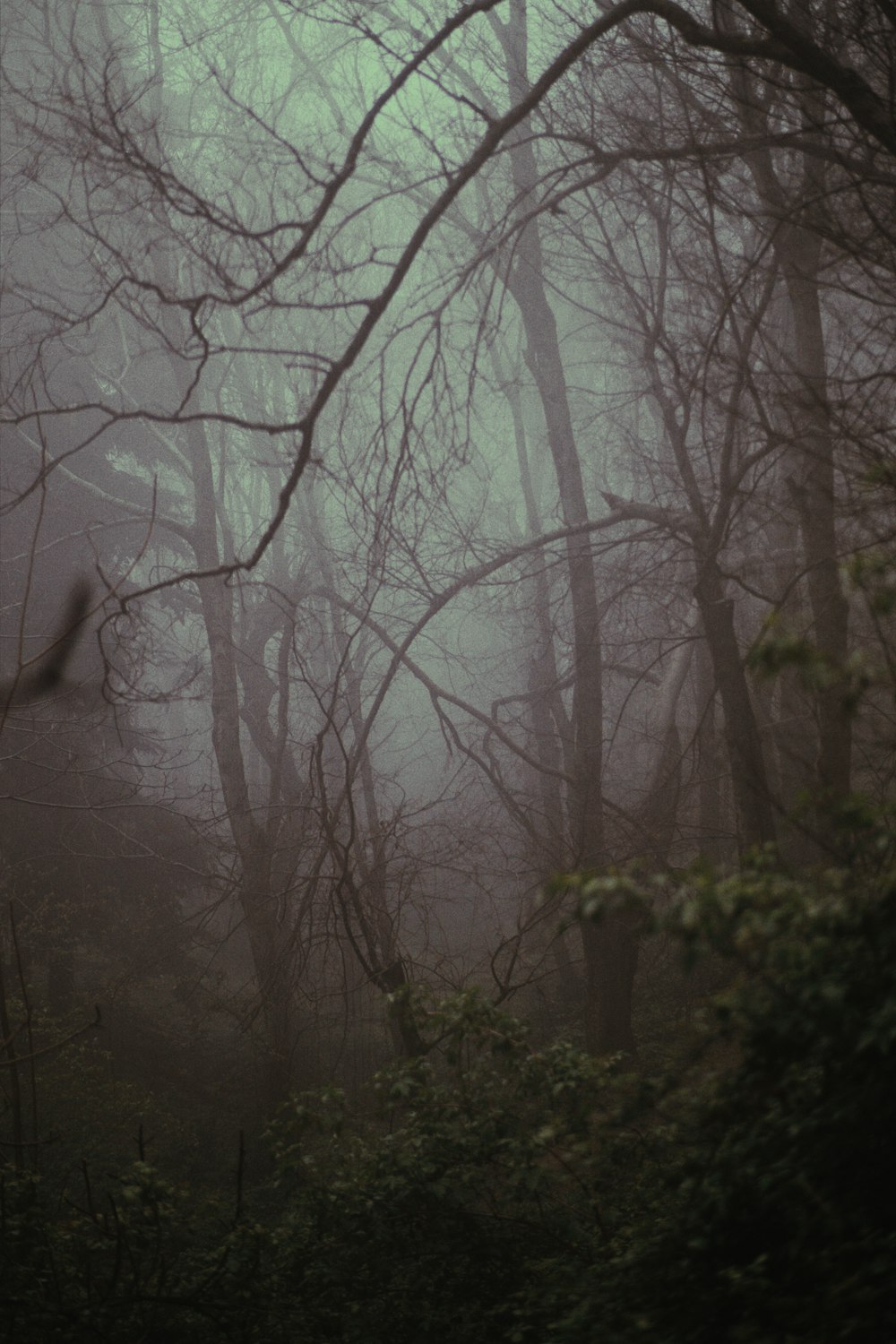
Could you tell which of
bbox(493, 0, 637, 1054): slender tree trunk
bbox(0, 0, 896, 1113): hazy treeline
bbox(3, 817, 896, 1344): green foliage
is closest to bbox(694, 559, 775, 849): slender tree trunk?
bbox(0, 0, 896, 1113): hazy treeline

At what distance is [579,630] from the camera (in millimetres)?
11055

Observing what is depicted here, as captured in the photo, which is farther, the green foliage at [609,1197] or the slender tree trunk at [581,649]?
the slender tree trunk at [581,649]

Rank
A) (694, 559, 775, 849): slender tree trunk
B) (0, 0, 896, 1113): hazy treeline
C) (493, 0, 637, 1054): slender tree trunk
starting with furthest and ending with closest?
(493, 0, 637, 1054): slender tree trunk < (694, 559, 775, 849): slender tree trunk < (0, 0, 896, 1113): hazy treeline

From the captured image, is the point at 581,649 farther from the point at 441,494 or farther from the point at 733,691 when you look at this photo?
the point at 441,494

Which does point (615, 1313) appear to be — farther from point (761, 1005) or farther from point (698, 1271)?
point (761, 1005)

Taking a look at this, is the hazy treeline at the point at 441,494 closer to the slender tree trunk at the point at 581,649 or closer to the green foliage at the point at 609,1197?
the slender tree trunk at the point at 581,649

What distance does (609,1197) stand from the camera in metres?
5.46

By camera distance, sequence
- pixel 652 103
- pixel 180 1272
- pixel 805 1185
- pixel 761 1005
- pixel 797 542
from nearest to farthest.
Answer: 1. pixel 805 1185
2. pixel 761 1005
3. pixel 180 1272
4. pixel 652 103
5. pixel 797 542

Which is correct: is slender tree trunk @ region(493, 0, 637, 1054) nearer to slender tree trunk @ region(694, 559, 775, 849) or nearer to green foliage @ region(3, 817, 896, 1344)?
slender tree trunk @ region(694, 559, 775, 849)

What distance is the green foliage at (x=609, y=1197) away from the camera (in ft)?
8.92

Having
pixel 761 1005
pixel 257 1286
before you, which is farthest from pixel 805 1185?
pixel 257 1286

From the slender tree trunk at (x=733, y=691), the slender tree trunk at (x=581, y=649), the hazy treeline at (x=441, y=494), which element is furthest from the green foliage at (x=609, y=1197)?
the slender tree trunk at (x=581, y=649)

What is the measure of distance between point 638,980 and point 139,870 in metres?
6.82

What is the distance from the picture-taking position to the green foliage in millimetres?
2719
